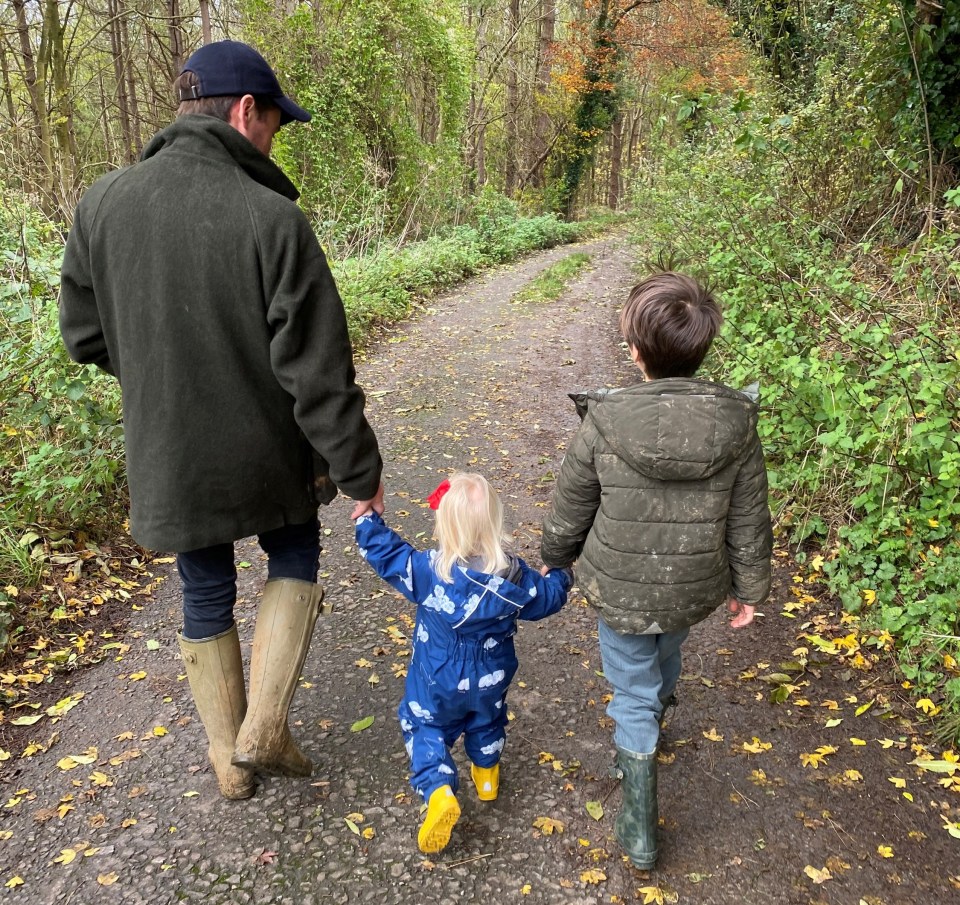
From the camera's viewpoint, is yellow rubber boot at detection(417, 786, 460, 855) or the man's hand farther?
the man's hand

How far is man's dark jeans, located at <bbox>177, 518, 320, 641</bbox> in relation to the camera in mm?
2375

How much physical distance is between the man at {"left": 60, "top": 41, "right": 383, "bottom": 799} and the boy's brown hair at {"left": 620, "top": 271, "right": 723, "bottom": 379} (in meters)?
0.88

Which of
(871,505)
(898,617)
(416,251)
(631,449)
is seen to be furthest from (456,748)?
(416,251)

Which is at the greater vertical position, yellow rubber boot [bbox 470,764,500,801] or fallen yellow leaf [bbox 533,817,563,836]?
yellow rubber boot [bbox 470,764,500,801]

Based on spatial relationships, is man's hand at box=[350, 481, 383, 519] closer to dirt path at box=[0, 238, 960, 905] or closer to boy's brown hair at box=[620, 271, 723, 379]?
boy's brown hair at box=[620, 271, 723, 379]

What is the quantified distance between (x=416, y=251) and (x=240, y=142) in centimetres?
1084

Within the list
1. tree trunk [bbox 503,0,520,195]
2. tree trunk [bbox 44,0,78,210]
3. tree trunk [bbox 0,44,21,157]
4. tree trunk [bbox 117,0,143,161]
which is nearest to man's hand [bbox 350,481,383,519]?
tree trunk [bbox 0,44,21,157]

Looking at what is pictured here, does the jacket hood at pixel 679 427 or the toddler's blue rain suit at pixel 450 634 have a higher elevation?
the jacket hood at pixel 679 427

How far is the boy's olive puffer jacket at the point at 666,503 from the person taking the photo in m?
2.09

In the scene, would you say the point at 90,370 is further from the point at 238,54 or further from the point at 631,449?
the point at 631,449

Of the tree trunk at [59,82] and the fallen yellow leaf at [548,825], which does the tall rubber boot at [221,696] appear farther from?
the tree trunk at [59,82]

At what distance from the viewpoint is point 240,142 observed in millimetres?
2127

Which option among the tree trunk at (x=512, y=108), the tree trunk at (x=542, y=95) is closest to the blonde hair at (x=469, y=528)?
the tree trunk at (x=512, y=108)

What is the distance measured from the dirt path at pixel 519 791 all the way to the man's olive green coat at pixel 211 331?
1.08 metres
